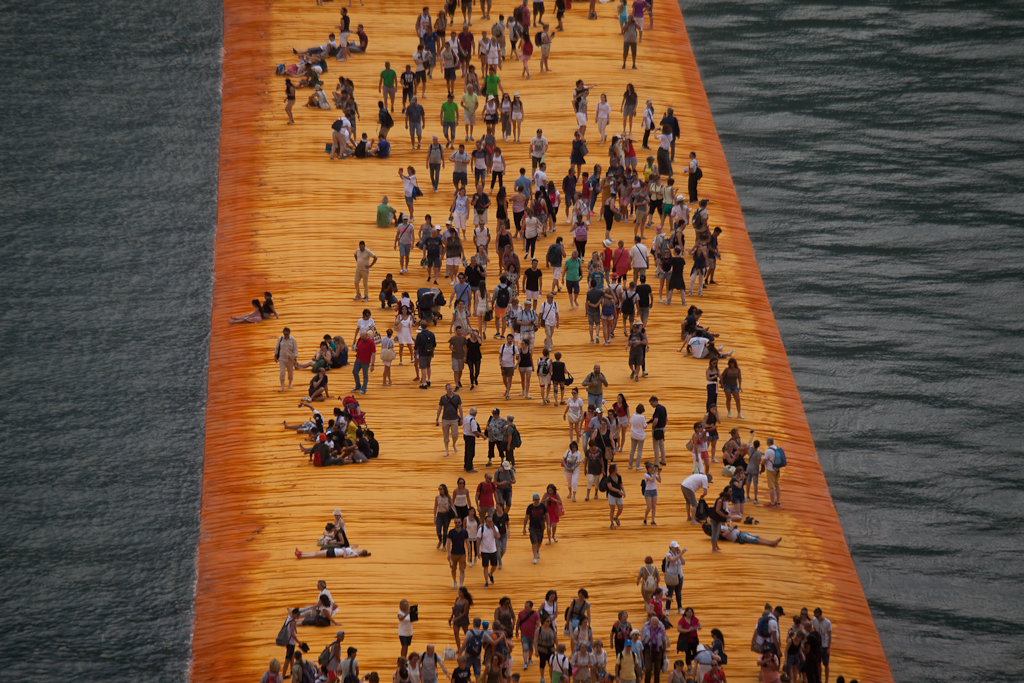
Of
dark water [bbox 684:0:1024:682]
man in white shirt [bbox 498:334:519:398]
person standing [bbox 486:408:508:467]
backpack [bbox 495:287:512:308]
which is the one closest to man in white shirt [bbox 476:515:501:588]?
person standing [bbox 486:408:508:467]

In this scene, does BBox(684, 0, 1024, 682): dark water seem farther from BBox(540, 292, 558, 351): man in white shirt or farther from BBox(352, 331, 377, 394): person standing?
BBox(352, 331, 377, 394): person standing

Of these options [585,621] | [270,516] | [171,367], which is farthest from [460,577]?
[171,367]

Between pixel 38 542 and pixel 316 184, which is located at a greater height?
pixel 316 184

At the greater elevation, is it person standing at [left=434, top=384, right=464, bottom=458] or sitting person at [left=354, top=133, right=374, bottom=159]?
sitting person at [left=354, top=133, right=374, bottom=159]

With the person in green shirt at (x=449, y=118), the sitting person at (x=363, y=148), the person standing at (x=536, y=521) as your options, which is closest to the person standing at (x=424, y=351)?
the person standing at (x=536, y=521)

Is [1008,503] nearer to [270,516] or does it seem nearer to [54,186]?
[270,516]

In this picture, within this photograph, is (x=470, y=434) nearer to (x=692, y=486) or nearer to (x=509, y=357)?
(x=509, y=357)

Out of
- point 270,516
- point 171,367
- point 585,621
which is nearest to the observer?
point 585,621
